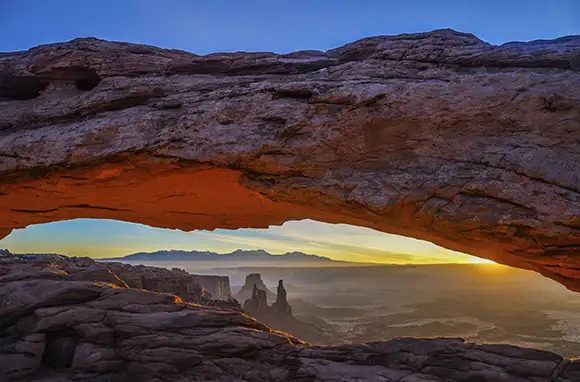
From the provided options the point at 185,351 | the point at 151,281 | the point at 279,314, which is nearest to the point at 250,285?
the point at 279,314

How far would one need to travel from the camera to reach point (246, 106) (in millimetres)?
15125

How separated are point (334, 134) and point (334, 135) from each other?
39mm

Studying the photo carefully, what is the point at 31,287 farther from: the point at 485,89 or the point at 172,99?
the point at 485,89

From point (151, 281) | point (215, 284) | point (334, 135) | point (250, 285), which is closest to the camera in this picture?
point (334, 135)

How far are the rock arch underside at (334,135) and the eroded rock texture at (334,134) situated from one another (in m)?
0.05

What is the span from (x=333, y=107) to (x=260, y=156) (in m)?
3.02

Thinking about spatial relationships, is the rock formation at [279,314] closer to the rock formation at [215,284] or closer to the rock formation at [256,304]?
the rock formation at [256,304]

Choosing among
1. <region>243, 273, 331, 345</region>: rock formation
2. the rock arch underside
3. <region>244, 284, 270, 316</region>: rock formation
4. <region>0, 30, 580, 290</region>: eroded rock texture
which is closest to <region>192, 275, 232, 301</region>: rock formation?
<region>244, 284, 270, 316</region>: rock formation

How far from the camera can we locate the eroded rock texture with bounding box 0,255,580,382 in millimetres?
12680

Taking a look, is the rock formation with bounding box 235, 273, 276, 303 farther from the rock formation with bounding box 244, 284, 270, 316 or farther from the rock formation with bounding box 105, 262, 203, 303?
the rock formation with bounding box 105, 262, 203, 303

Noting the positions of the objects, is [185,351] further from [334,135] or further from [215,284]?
[215,284]

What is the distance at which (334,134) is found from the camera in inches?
555

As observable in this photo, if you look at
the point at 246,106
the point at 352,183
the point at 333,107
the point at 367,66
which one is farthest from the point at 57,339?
the point at 367,66

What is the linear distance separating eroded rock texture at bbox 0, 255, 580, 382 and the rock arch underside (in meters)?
0.54
